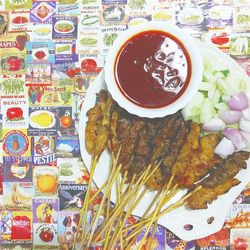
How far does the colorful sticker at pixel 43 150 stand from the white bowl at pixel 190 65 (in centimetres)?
64

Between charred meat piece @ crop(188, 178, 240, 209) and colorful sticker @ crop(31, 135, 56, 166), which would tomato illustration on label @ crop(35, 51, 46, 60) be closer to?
colorful sticker @ crop(31, 135, 56, 166)

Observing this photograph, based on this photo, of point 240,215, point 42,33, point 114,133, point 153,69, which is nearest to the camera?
point 153,69

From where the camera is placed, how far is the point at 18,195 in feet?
10.2

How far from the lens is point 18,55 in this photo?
10.3 feet

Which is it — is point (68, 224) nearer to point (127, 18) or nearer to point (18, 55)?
point (18, 55)

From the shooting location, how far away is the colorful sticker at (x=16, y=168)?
123 inches

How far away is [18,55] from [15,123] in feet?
1.44

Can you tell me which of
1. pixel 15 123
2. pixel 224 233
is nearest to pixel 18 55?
pixel 15 123

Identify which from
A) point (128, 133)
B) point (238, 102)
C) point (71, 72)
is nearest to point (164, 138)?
point (128, 133)

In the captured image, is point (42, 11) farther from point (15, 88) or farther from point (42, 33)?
point (15, 88)

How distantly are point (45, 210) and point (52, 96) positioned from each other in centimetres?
73

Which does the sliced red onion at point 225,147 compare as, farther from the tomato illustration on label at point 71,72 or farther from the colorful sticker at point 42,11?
the colorful sticker at point 42,11

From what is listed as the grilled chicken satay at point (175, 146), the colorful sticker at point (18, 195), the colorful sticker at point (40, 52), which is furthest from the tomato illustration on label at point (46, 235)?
the colorful sticker at point (40, 52)

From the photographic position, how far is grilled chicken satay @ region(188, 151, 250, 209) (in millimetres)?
2816
